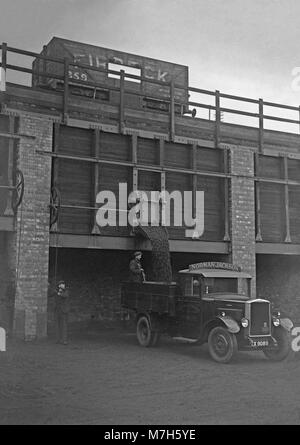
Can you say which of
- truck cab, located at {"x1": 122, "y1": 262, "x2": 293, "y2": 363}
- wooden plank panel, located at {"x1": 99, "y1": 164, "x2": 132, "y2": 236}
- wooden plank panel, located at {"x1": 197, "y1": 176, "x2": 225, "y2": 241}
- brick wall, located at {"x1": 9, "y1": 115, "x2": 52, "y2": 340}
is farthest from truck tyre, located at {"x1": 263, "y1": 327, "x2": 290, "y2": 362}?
brick wall, located at {"x1": 9, "y1": 115, "x2": 52, "y2": 340}

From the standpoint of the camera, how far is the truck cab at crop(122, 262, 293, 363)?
33.7ft

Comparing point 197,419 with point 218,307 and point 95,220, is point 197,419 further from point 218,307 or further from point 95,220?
point 95,220

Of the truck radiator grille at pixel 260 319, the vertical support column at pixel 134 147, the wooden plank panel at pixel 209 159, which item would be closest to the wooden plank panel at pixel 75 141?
the vertical support column at pixel 134 147

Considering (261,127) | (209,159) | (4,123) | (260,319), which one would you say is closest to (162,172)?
(209,159)

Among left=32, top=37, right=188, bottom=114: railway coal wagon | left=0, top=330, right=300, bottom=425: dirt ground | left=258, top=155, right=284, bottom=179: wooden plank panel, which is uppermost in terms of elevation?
left=32, top=37, right=188, bottom=114: railway coal wagon

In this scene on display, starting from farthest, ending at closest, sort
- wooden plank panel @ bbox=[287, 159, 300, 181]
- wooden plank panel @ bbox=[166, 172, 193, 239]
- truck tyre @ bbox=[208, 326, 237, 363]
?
wooden plank panel @ bbox=[287, 159, 300, 181] → wooden plank panel @ bbox=[166, 172, 193, 239] → truck tyre @ bbox=[208, 326, 237, 363]

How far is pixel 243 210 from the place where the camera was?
622 inches

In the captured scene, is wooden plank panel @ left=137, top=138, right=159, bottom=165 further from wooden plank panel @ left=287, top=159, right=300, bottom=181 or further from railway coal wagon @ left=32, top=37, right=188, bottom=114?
wooden plank panel @ left=287, top=159, right=300, bottom=181

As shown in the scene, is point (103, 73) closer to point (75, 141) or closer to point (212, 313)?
point (75, 141)

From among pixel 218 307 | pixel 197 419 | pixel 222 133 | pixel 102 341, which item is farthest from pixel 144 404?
pixel 222 133

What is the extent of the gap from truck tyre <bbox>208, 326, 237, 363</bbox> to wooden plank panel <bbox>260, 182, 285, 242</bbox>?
20.9 feet

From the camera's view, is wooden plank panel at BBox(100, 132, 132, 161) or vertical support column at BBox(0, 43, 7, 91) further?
wooden plank panel at BBox(100, 132, 132, 161)

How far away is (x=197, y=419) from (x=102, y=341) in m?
7.33

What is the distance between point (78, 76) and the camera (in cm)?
1752
